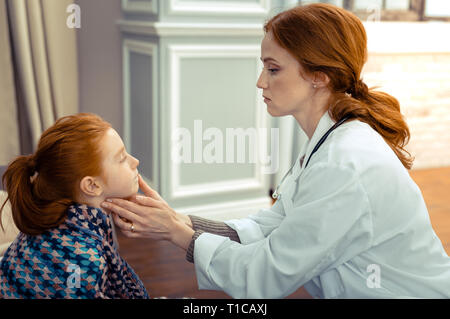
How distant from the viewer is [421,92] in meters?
4.13

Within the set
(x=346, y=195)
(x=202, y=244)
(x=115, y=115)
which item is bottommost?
(x=115, y=115)

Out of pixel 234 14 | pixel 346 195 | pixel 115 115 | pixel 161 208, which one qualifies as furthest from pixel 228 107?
pixel 346 195

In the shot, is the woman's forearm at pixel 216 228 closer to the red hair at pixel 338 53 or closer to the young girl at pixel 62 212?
the young girl at pixel 62 212

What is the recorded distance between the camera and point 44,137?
3.73 ft

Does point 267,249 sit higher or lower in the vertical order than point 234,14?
lower

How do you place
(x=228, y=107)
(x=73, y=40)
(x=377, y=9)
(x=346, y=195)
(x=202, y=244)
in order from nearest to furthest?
(x=346, y=195) < (x=202, y=244) < (x=73, y=40) < (x=228, y=107) < (x=377, y=9)

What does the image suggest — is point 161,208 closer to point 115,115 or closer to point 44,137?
point 44,137

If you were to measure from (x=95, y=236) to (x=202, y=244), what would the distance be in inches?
9.6

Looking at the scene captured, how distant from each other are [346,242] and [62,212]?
61 cm

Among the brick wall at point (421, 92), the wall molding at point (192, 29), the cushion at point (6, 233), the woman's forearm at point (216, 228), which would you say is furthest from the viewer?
the brick wall at point (421, 92)

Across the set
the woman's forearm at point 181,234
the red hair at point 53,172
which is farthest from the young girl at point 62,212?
the woman's forearm at point 181,234

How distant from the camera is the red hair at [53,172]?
1121 millimetres

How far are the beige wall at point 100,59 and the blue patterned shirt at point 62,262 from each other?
1.89 meters

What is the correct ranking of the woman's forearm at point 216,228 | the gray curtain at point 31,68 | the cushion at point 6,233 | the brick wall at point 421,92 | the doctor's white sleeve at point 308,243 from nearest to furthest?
the doctor's white sleeve at point 308,243 < the woman's forearm at point 216,228 < the cushion at point 6,233 < the gray curtain at point 31,68 < the brick wall at point 421,92
